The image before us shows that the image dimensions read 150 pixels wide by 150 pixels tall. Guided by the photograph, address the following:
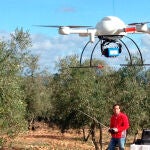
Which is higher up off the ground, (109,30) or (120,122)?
(109,30)

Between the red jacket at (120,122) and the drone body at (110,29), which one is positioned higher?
the drone body at (110,29)

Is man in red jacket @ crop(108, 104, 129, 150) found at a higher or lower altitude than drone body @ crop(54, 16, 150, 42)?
lower

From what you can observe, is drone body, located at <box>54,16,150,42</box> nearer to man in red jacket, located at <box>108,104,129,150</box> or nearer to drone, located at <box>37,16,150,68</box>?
drone, located at <box>37,16,150,68</box>

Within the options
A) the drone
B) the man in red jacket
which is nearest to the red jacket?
the man in red jacket

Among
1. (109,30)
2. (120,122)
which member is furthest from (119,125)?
(109,30)

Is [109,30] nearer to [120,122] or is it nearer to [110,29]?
[110,29]

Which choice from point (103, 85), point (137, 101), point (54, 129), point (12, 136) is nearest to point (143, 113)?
point (137, 101)

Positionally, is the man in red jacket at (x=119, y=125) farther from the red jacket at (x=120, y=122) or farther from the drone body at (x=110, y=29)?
the drone body at (x=110, y=29)

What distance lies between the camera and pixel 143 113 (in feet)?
120

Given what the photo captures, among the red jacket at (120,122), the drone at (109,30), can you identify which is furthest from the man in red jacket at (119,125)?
the drone at (109,30)

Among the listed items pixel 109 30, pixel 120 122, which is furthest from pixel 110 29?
pixel 120 122

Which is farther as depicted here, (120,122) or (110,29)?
(120,122)

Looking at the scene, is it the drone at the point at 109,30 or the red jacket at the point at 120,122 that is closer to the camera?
the drone at the point at 109,30

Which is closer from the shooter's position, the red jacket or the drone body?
the drone body
